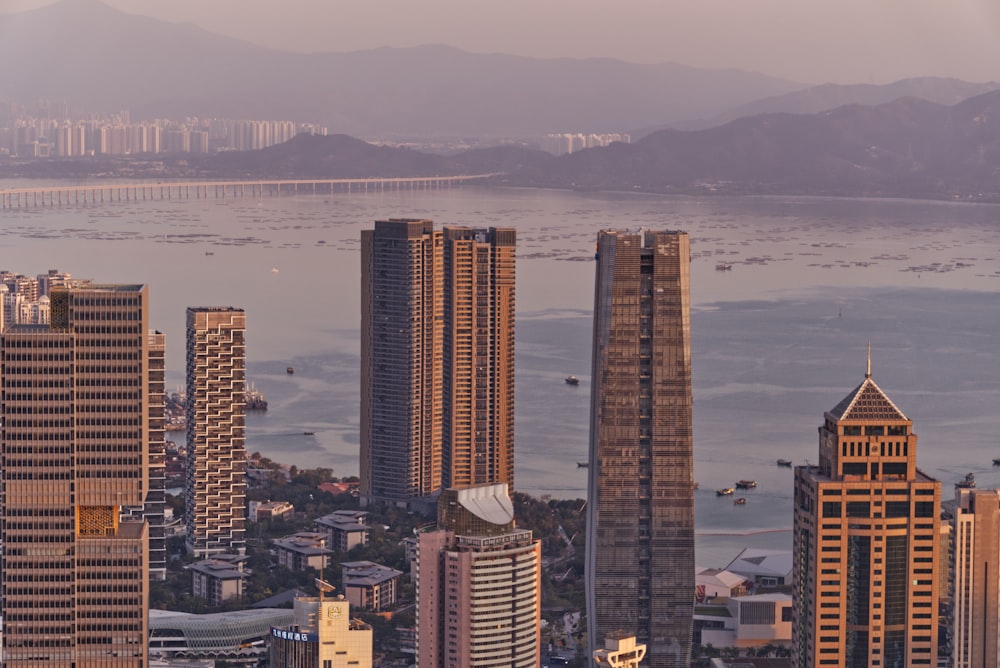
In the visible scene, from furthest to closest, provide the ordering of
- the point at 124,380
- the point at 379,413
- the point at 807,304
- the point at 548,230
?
the point at 548,230 → the point at 807,304 → the point at 379,413 → the point at 124,380

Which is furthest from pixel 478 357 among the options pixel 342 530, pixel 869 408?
pixel 869 408

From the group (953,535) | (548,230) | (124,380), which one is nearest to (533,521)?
(953,535)

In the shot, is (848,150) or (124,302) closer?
(124,302)

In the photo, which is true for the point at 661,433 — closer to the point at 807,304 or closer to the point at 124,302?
the point at 124,302

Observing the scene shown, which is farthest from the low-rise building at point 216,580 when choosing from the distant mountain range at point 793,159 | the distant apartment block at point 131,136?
the distant apartment block at point 131,136

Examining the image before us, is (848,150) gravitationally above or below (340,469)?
above

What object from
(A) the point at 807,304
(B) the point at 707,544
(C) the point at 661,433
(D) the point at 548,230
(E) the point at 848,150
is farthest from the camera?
(E) the point at 848,150

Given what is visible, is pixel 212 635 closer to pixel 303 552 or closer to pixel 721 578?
pixel 303 552

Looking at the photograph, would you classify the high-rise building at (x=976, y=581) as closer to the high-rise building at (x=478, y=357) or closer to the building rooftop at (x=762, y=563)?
the building rooftop at (x=762, y=563)
